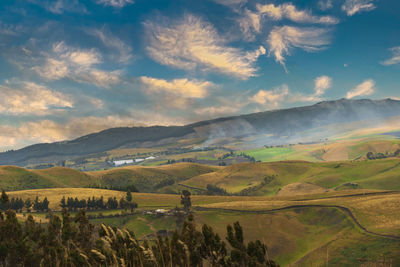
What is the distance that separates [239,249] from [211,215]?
136166 millimetres

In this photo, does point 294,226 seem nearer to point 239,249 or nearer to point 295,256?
point 295,256

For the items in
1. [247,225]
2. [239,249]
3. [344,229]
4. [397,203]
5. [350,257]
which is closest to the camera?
[239,249]

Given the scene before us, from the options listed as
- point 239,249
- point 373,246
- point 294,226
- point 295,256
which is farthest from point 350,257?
point 239,249

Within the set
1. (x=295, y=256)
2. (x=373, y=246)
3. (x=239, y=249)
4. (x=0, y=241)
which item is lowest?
(x=295, y=256)

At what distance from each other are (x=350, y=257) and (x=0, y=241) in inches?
3921

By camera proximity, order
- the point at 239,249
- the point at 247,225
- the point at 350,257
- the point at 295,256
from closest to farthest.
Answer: the point at 239,249 < the point at 350,257 < the point at 295,256 < the point at 247,225

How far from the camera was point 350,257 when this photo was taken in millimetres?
100562

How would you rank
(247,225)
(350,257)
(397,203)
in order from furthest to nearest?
(247,225), (397,203), (350,257)

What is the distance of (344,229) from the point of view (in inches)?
5187

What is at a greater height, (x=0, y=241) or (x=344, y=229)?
(x=0, y=241)

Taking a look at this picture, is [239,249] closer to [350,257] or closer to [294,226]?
[350,257]

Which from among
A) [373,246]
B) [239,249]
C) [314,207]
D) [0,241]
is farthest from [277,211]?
[0,241]

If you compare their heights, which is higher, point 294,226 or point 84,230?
point 84,230

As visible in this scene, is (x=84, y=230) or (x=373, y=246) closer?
(x=84, y=230)
